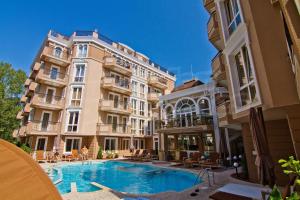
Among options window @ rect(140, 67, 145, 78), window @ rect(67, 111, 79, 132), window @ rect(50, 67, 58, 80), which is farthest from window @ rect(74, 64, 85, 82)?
window @ rect(140, 67, 145, 78)

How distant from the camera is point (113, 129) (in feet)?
79.2

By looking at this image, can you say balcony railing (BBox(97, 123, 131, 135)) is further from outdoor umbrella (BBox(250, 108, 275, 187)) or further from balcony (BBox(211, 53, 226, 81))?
outdoor umbrella (BBox(250, 108, 275, 187))

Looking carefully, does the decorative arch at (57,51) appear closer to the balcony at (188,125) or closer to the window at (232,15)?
the balcony at (188,125)

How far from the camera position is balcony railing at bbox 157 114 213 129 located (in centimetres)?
1635

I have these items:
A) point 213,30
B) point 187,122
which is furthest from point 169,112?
point 213,30

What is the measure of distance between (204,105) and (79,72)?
57.9 feet

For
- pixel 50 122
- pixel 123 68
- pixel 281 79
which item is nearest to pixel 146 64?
pixel 123 68

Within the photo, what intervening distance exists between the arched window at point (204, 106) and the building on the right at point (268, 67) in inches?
386

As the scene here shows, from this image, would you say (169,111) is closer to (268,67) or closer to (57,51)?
(268,67)

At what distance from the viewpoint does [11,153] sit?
1849 millimetres

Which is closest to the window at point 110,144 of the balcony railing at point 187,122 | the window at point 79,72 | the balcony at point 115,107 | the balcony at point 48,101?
the balcony at point 115,107

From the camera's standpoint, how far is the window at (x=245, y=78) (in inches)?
253

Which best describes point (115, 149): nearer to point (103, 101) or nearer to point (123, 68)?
point (103, 101)

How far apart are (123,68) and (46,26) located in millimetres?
12554
